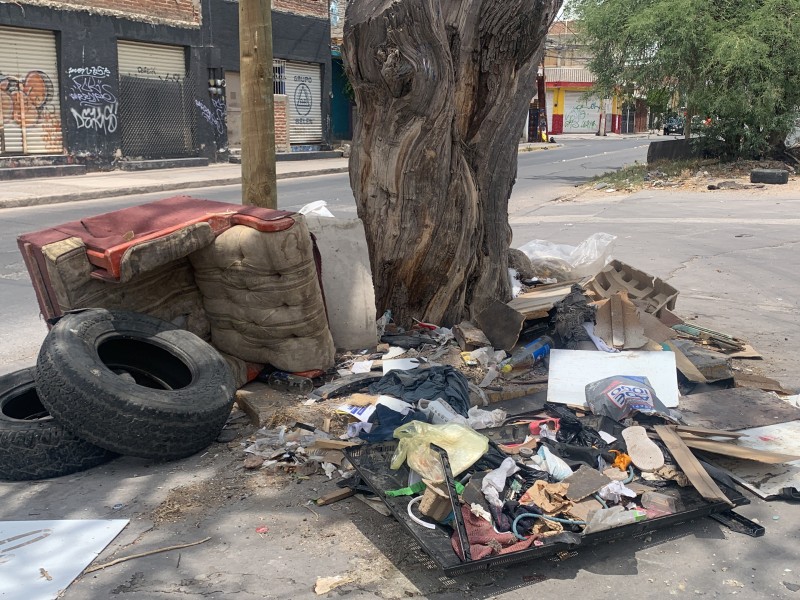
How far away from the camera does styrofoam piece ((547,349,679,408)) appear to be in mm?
4949

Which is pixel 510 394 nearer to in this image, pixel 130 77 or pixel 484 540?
pixel 484 540

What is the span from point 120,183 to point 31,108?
134 inches

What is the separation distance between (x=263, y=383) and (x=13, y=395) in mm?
1469

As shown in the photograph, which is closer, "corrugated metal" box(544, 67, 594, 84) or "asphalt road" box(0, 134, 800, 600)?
"asphalt road" box(0, 134, 800, 600)

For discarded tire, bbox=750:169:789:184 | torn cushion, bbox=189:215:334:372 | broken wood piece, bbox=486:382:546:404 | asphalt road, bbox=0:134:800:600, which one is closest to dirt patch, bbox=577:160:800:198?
discarded tire, bbox=750:169:789:184

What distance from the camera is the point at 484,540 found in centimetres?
328

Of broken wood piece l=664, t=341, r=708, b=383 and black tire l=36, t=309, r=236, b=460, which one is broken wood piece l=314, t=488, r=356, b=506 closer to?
black tire l=36, t=309, r=236, b=460

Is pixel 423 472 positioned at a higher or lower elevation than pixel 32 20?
lower

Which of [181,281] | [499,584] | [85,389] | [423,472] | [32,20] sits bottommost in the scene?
[499,584]

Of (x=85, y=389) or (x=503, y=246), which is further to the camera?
(x=503, y=246)

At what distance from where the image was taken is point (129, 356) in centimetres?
480

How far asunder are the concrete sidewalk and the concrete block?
1112cm

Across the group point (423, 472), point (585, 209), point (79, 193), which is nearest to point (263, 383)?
point (423, 472)

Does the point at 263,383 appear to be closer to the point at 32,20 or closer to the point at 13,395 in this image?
the point at 13,395
